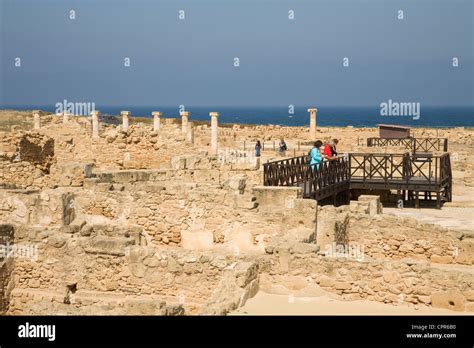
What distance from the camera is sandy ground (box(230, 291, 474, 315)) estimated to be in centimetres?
797

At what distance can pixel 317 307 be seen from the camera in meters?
8.29

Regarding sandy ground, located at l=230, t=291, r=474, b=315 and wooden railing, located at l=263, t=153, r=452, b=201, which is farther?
wooden railing, located at l=263, t=153, r=452, b=201

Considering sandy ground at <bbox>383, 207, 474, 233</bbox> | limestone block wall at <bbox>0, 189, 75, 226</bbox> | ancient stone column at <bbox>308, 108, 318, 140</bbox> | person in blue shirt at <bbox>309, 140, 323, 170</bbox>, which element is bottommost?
sandy ground at <bbox>383, 207, 474, 233</bbox>

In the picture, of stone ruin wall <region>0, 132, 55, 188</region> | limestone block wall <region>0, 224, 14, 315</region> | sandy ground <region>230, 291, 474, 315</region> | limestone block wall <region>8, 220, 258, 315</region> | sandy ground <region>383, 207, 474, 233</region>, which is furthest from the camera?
sandy ground <region>383, 207, 474, 233</region>

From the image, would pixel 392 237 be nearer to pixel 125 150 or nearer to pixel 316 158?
pixel 316 158

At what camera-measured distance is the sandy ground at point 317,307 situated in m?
7.97

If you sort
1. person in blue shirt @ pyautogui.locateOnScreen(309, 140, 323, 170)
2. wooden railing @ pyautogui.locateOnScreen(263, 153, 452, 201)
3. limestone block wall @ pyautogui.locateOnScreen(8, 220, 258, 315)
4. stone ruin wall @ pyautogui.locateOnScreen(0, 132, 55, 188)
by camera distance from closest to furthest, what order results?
limestone block wall @ pyautogui.locateOnScreen(8, 220, 258, 315), stone ruin wall @ pyautogui.locateOnScreen(0, 132, 55, 188), wooden railing @ pyautogui.locateOnScreen(263, 153, 452, 201), person in blue shirt @ pyautogui.locateOnScreen(309, 140, 323, 170)

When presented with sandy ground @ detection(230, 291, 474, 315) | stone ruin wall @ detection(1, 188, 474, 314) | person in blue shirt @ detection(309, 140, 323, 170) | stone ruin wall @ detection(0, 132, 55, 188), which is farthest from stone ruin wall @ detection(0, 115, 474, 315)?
person in blue shirt @ detection(309, 140, 323, 170)

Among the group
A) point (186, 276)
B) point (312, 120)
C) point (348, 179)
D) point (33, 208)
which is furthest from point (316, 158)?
point (312, 120)

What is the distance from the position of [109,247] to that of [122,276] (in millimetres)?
413

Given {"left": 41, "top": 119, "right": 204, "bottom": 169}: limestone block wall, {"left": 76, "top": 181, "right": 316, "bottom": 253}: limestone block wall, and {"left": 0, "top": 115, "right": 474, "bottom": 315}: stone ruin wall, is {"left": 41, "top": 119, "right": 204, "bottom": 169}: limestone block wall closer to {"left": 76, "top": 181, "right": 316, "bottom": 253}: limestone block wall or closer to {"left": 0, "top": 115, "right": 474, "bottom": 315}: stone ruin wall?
{"left": 0, "top": 115, "right": 474, "bottom": 315}: stone ruin wall

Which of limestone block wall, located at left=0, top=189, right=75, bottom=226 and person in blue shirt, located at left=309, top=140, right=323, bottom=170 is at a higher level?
person in blue shirt, located at left=309, top=140, right=323, bottom=170
